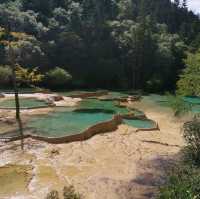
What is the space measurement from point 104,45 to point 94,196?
29.0 m

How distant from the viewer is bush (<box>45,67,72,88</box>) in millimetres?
31938

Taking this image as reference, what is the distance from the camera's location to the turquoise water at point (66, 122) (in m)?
15.9

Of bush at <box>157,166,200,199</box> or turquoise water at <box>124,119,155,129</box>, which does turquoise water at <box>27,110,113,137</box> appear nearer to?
turquoise water at <box>124,119,155,129</box>

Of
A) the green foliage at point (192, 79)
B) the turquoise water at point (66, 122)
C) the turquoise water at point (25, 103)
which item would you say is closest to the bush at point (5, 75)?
the turquoise water at point (25, 103)

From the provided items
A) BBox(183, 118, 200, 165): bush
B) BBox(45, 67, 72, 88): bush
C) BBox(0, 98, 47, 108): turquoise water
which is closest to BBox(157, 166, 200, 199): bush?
BBox(183, 118, 200, 165): bush

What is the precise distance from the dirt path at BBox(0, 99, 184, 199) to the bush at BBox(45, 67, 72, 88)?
1602cm

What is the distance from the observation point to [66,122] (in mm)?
17906

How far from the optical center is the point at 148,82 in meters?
36.4

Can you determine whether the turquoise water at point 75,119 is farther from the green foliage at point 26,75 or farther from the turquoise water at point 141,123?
the green foliage at point 26,75

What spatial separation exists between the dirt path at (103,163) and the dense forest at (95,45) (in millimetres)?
18786

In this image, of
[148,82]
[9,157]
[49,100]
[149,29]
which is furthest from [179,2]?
[9,157]

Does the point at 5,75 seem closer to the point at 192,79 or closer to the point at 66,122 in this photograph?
the point at 66,122

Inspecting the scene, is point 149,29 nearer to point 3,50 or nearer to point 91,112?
point 3,50

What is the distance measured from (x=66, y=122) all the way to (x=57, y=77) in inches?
573
